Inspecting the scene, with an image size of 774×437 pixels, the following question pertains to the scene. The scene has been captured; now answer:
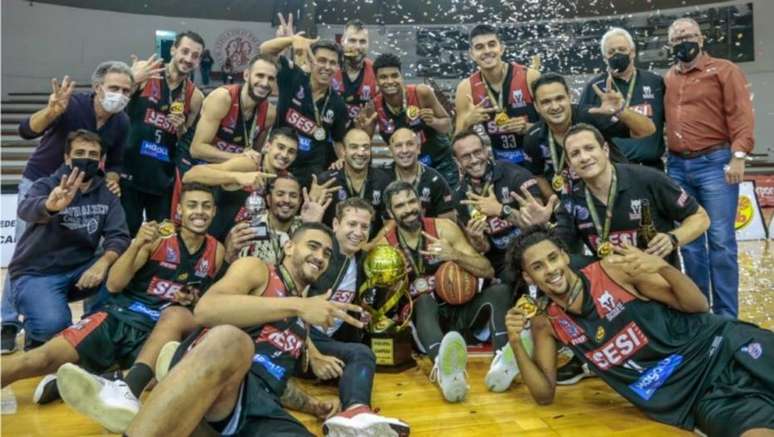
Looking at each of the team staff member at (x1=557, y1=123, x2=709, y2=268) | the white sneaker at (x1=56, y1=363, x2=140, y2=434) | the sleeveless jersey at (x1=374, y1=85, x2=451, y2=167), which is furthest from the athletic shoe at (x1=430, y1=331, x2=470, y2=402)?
the sleeveless jersey at (x1=374, y1=85, x2=451, y2=167)

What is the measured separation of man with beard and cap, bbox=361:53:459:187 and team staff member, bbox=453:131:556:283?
0.81 meters

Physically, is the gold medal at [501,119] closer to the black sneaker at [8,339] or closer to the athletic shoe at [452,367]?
the athletic shoe at [452,367]

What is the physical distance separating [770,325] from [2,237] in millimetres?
8945

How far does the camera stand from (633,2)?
15.2 metres

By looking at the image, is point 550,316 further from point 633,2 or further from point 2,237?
point 633,2

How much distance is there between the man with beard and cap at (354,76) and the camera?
4.91m

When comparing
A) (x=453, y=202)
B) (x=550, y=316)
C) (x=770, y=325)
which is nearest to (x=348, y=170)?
(x=453, y=202)

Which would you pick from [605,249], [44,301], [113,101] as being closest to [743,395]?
[605,249]

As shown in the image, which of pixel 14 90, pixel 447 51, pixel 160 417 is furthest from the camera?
pixel 447 51

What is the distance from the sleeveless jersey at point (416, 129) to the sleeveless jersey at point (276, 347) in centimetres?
252

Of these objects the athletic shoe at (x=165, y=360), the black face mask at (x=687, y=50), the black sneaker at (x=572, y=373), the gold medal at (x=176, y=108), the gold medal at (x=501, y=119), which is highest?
the black face mask at (x=687, y=50)

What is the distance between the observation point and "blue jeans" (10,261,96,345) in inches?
136

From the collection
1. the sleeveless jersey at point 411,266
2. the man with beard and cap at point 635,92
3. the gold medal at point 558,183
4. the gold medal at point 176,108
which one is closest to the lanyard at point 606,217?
the gold medal at point 558,183

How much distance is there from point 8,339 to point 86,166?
4.64 feet
